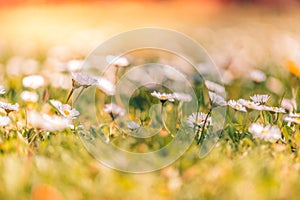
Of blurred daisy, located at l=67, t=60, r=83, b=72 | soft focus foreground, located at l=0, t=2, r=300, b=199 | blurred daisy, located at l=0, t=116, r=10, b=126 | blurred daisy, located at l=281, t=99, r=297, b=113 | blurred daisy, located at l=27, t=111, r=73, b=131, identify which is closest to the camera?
soft focus foreground, located at l=0, t=2, r=300, b=199

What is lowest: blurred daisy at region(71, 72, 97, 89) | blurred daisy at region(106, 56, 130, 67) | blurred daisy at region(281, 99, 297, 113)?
blurred daisy at region(281, 99, 297, 113)

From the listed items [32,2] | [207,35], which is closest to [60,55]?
[207,35]

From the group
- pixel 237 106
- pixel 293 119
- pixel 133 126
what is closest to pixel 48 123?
pixel 133 126

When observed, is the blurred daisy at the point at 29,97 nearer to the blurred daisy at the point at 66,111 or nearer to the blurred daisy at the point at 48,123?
the blurred daisy at the point at 66,111

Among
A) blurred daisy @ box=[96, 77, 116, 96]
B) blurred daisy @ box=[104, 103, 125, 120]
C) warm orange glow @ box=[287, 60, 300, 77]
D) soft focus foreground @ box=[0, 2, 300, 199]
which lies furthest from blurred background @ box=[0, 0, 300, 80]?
blurred daisy @ box=[104, 103, 125, 120]

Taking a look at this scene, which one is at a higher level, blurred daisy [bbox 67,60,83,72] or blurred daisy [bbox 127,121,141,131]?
blurred daisy [bbox 67,60,83,72]

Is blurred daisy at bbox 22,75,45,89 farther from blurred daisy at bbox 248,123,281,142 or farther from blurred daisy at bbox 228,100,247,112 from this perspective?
blurred daisy at bbox 248,123,281,142

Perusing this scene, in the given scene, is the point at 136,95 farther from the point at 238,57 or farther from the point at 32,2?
the point at 32,2

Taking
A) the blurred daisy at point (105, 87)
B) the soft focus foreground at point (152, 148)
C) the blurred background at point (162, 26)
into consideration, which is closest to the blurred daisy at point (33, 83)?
the soft focus foreground at point (152, 148)

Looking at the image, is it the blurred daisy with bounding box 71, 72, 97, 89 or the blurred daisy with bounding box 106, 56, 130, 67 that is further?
the blurred daisy with bounding box 106, 56, 130, 67
